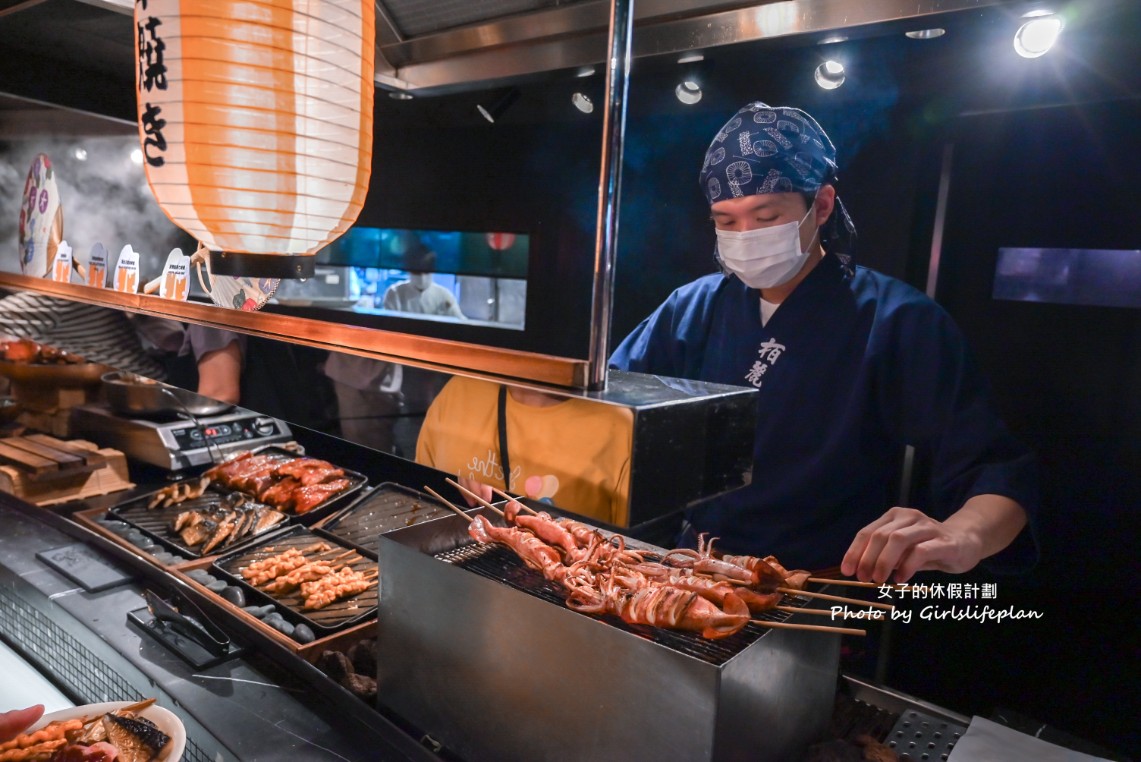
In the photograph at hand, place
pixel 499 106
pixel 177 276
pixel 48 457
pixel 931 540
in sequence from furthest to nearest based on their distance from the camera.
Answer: pixel 499 106 → pixel 48 457 → pixel 177 276 → pixel 931 540

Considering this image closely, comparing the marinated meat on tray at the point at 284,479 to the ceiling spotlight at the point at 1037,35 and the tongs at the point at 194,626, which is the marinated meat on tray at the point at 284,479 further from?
the ceiling spotlight at the point at 1037,35

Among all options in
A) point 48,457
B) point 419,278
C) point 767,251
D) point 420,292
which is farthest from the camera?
point 420,292

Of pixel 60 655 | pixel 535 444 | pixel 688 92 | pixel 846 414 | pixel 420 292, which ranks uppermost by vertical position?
pixel 688 92

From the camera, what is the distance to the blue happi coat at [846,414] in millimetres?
2541

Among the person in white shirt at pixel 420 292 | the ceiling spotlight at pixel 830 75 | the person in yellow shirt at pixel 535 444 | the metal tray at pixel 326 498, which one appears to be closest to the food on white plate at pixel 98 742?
the person in yellow shirt at pixel 535 444

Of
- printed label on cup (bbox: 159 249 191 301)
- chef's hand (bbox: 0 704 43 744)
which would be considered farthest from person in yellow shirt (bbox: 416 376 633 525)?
printed label on cup (bbox: 159 249 191 301)

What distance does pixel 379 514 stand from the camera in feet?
11.5

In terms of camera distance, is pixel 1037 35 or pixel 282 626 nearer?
pixel 1037 35

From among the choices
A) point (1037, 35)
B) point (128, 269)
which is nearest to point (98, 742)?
point (128, 269)

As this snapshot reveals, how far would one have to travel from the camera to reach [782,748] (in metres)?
1.73

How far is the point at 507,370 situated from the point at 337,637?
145cm

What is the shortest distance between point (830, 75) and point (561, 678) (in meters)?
2.34

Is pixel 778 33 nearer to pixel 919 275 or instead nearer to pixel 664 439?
pixel 919 275

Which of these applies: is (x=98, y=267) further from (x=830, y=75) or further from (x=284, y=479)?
(x=830, y=75)
